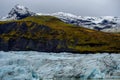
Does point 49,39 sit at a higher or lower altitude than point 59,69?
lower

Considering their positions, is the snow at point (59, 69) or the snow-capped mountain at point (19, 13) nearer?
the snow at point (59, 69)

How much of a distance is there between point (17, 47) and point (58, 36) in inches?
508

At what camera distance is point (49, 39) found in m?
102

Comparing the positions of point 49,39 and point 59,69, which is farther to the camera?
point 49,39

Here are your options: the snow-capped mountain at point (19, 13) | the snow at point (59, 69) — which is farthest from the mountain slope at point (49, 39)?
the snow-capped mountain at point (19, 13)

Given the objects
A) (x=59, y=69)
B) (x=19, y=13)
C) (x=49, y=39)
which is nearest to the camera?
(x=59, y=69)

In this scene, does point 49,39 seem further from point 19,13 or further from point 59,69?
point 19,13

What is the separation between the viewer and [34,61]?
2142 inches

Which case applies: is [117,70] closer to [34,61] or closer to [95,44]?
[34,61]

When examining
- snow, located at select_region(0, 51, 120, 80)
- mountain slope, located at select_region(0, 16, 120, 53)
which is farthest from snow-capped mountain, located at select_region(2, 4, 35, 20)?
snow, located at select_region(0, 51, 120, 80)

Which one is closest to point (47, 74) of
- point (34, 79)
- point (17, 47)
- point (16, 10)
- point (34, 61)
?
point (34, 79)

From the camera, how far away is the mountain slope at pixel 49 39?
99.1 m

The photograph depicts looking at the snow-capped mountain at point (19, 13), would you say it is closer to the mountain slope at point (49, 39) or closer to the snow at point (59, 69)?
the mountain slope at point (49, 39)

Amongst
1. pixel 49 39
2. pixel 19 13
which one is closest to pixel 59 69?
pixel 49 39
